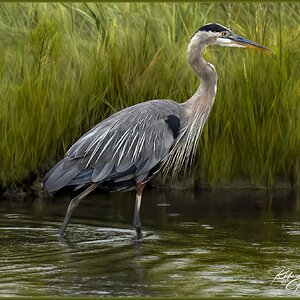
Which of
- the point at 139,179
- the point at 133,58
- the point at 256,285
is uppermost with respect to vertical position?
the point at 133,58

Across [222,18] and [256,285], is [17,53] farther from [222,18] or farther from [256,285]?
[256,285]

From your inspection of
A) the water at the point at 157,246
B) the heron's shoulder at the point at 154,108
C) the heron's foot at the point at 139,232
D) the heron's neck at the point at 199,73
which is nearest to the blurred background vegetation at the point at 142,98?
the water at the point at 157,246

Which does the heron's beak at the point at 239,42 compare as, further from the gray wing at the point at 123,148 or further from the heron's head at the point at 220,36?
the gray wing at the point at 123,148

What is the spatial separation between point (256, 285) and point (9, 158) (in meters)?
4.04

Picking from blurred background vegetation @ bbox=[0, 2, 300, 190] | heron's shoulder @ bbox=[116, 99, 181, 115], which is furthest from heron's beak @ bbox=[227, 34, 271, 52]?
blurred background vegetation @ bbox=[0, 2, 300, 190]

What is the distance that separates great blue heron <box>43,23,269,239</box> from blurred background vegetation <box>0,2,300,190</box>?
103 centimetres

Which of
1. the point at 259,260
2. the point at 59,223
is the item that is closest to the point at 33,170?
the point at 59,223

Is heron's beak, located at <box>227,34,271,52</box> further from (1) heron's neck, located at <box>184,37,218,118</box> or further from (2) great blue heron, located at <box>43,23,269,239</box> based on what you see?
(1) heron's neck, located at <box>184,37,218,118</box>

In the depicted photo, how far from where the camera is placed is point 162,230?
9039 millimetres

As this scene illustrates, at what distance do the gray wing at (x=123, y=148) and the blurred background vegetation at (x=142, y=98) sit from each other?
4.25ft

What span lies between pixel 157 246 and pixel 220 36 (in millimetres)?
2395

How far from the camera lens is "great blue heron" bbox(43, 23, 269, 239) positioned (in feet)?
29.3

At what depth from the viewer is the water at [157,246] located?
22.3ft

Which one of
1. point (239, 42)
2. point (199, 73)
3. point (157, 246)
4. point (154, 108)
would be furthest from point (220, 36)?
point (157, 246)
